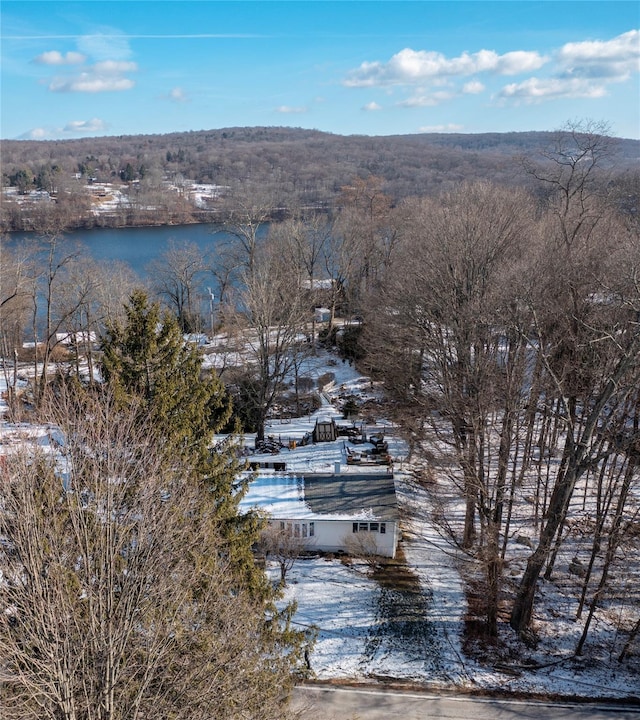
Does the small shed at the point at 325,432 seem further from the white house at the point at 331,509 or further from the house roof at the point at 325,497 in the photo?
the white house at the point at 331,509

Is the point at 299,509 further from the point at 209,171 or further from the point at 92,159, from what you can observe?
the point at 92,159

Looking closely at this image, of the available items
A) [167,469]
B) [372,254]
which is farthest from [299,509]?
[372,254]

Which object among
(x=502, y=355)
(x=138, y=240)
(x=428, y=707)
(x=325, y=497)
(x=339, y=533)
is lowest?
(x=428, y=707)

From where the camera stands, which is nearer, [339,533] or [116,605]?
[116,605]

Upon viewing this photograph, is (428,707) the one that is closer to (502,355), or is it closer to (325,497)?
(325,497)

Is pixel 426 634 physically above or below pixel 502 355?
below

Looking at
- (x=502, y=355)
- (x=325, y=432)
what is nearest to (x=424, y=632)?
(x=502, y=355)

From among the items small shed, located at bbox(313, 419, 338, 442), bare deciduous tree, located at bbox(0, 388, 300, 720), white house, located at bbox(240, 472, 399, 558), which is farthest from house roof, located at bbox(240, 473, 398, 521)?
bare deciduous tree, located at bbox(0, 388, 300, 720)

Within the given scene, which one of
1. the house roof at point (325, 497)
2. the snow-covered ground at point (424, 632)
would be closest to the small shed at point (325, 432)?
the house roof at point (325, 497)
